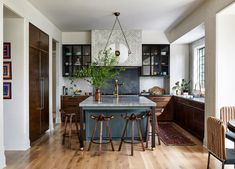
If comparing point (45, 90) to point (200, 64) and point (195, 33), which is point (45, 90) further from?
point (200, 64)

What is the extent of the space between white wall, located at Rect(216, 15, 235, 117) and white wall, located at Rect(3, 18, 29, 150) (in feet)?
11.6

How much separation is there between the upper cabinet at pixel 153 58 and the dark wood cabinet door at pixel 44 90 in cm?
321

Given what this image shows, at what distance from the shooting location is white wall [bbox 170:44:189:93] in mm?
8273

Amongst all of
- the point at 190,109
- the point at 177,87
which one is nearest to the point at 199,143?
the point at 190,109

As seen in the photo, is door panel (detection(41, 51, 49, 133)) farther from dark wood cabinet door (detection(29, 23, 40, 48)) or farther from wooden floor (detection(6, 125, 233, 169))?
wooden floor (detection(6, 125, 233, 169))

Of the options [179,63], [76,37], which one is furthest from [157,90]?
[76,37]

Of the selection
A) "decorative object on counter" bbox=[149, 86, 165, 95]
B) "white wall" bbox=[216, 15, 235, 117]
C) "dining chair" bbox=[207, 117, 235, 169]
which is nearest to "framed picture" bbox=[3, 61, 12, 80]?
"dining chair" bbox=[207, 117, 235, 169]

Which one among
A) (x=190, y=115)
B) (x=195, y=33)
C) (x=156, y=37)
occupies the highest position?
(x=156, y=37)

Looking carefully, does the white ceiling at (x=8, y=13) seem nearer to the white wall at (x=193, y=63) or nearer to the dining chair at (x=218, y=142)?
the dining chair at (x=218, y=142)

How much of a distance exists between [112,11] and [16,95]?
271 centimetres

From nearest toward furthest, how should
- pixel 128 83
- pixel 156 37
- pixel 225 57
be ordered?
pixel 225 57 < pixel 156 37 < pixel 128 83

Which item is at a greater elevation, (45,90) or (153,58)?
(153,58)

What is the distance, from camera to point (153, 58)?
27.2ft

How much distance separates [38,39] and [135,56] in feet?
10.5
